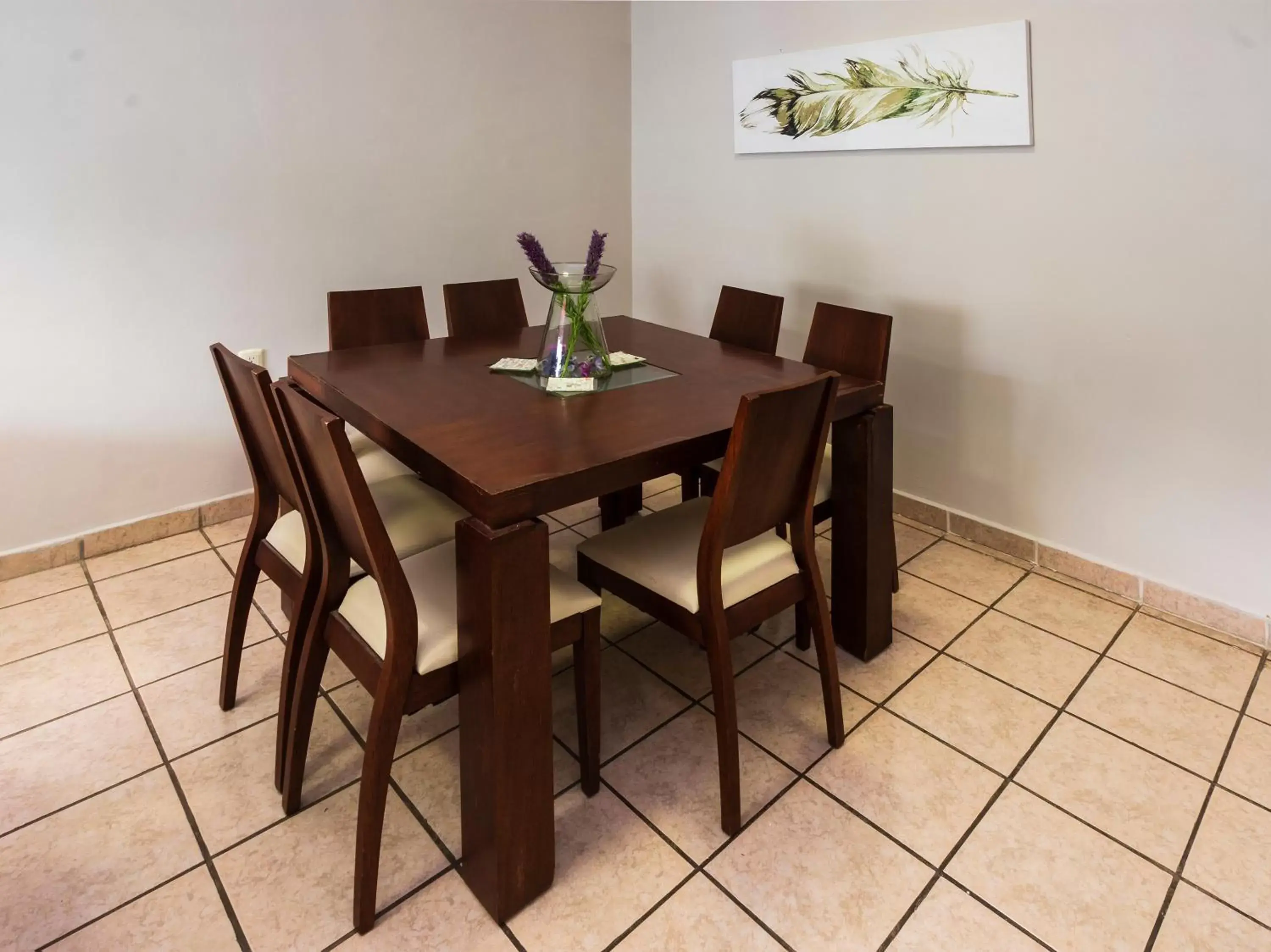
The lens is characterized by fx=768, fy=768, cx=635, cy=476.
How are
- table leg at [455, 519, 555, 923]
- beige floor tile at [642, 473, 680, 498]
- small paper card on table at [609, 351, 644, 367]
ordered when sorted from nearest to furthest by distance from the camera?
1. table leg at [455, 519, 555, 923]
2. small paper card on table at [609, 351, 644, 367]
3. beige floor tile at [642, 473, 680, 498]

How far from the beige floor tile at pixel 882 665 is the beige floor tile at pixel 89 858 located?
148 centimetres

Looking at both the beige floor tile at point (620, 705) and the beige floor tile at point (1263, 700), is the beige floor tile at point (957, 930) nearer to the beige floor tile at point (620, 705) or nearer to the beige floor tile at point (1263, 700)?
the beige floor tile at point (620, 705)

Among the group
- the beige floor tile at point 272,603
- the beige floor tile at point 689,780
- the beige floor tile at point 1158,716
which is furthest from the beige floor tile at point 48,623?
Answer: the beige floor tile at point 1158,716

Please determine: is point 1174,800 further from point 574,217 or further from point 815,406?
point 574,217

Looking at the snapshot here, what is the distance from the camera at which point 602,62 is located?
3.38 m

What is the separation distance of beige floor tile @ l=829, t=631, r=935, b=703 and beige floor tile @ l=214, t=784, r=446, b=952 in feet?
3.50

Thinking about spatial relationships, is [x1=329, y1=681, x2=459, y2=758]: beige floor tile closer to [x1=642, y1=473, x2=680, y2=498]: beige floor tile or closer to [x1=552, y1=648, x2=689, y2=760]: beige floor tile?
[x1=552, y1=648, x2=689, y2=760]: beige floor tile

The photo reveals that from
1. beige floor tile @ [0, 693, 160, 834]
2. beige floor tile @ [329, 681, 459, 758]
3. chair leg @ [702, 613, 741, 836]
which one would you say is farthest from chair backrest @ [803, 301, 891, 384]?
beige floor tile @ [0, 693, 160, 834]

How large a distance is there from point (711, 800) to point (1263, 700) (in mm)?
1430

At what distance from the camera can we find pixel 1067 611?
7.48ft

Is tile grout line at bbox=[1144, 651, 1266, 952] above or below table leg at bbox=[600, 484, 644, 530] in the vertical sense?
below

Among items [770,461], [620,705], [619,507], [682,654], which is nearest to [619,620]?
[682,654]

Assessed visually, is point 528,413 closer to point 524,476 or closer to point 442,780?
point 524,476

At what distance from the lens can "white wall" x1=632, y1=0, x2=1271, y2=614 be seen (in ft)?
6.41
